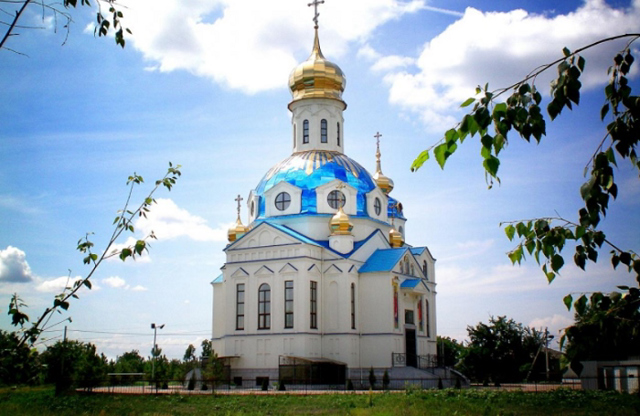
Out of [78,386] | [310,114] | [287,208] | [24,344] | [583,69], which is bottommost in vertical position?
[78,386]

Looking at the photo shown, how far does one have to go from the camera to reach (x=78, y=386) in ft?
90.0

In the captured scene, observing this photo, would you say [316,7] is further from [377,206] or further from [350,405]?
[350,405]

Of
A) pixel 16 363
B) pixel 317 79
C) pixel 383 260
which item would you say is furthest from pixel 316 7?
pixel 16 363

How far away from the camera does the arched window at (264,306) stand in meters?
32.9

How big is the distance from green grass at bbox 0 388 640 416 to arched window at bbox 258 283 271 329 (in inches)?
381

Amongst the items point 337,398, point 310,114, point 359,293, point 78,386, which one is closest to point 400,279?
point 359,293

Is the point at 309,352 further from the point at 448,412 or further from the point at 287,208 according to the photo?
the point at 448,412

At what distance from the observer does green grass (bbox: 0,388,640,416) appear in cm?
1656

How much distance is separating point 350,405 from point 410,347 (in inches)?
648

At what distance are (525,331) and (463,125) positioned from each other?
36294 mm

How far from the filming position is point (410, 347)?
34.6 meters

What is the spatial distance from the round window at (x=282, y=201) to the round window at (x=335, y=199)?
2.32 meters

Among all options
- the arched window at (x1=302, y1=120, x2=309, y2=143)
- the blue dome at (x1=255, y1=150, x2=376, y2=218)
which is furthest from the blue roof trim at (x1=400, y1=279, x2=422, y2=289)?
the arched window at (x1=302, y1=120, x2=309, y2=143)

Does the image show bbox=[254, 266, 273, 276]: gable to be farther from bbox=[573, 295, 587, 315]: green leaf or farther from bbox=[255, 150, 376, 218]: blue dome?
bbox=[573, 295, 587, 315]: green leaf
